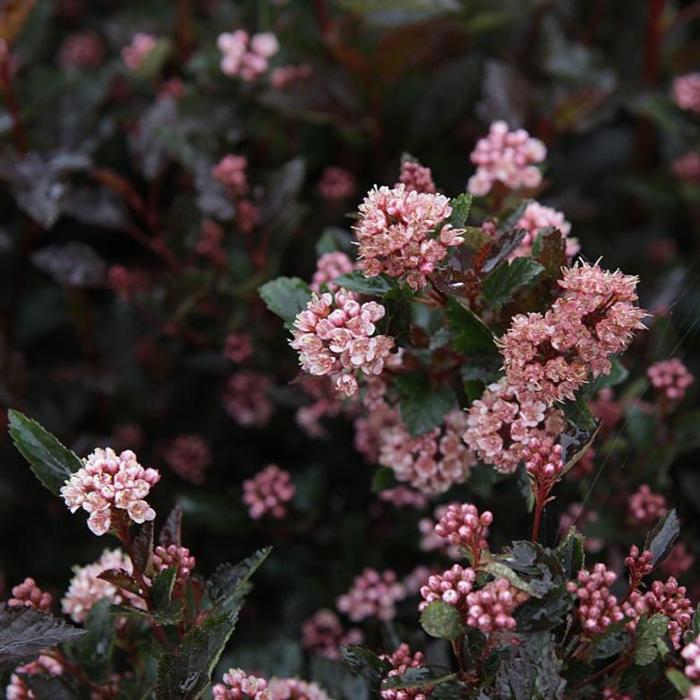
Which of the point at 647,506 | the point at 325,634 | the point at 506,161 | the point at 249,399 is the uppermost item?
the point at 506,161

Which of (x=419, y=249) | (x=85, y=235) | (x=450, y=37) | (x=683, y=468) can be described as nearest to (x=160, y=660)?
(x=419, y=249)

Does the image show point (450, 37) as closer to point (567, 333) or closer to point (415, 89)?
point (415, 89)

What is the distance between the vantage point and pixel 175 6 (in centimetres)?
210

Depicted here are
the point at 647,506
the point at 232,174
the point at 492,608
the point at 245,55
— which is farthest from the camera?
the point at 245,55

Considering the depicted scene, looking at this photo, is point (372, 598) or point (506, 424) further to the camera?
point (372, 598)

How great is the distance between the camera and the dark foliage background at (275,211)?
1.62 meters

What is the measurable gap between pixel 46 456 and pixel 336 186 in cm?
87

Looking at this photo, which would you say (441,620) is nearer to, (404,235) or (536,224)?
(404,235)

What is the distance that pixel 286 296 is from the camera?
117 centimetres

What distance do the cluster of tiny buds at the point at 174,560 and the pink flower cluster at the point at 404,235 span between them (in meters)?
0.34

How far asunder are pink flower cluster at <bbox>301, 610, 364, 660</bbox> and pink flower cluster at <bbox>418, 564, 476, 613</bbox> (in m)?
0.56

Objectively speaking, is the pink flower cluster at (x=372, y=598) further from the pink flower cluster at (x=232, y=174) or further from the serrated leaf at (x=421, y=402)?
the pink flower cluster at (x=232, y=174)

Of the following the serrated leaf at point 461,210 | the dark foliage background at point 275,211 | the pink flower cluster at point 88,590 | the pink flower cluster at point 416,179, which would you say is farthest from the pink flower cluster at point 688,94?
the pink flower cluster at point 88,590

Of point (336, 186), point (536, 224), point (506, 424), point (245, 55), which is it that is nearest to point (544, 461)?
point (506, 424)
